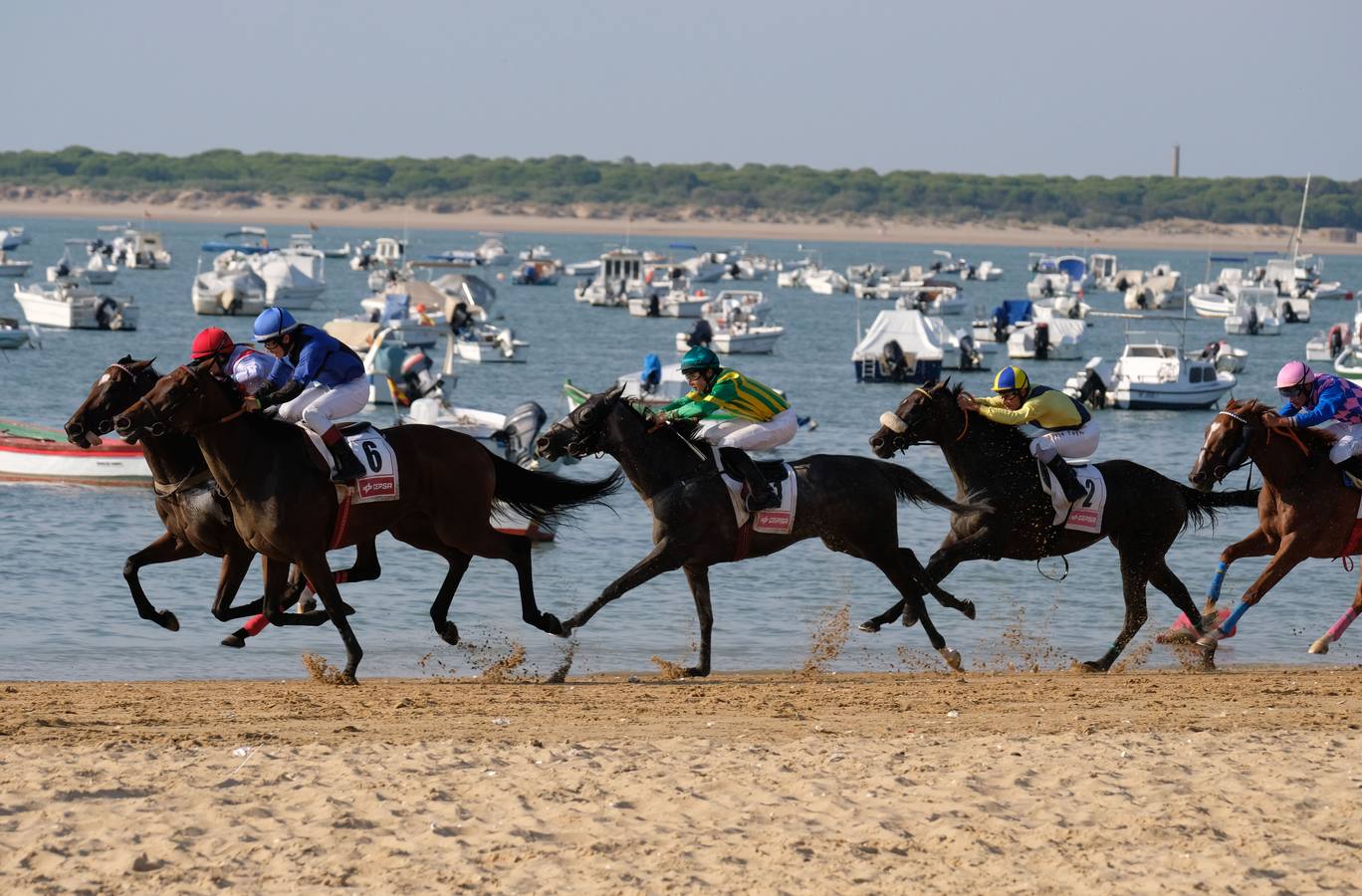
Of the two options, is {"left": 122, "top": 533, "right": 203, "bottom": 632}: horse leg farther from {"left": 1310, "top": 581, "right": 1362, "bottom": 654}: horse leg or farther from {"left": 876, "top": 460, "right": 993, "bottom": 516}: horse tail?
{"left": 1310, "top": 581, "right": 1362, "bottom": 654}: horse leg

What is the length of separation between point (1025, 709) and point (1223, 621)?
387cm

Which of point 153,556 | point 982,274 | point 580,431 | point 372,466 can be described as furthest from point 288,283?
point 982,274

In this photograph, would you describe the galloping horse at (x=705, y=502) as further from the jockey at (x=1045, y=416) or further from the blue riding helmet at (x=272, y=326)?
the blue riding helmet at (x=272, y=326)

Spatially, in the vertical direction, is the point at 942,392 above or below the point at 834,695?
above

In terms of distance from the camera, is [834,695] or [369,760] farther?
[834,695]

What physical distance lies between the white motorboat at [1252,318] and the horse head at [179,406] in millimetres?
77221

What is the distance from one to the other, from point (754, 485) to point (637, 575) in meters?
1.11

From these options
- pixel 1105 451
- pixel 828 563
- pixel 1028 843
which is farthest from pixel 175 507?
pixel 1105 451

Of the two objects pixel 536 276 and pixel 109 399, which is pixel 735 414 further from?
pixel 536 276

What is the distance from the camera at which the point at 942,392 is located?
1380 cm

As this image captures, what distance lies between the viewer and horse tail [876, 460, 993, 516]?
13992 millimetres

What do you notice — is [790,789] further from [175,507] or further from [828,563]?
[828,563]

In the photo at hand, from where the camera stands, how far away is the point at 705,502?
13.4 meters

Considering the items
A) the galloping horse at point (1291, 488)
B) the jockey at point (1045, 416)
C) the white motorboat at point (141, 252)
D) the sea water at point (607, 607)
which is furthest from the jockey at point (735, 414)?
the white motorboat at point (141, 252)
